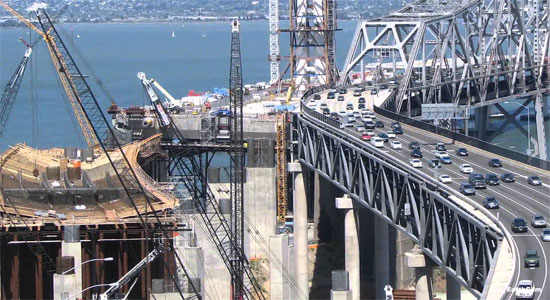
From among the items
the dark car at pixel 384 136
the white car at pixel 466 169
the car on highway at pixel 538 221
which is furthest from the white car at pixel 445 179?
the dark car at pixel 384 136

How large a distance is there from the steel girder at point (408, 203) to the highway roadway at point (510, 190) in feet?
5.51

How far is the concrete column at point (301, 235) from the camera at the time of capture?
116 m

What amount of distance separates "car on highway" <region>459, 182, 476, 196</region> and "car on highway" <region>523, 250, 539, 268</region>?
52.3 ft

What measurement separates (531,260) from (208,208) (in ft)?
189

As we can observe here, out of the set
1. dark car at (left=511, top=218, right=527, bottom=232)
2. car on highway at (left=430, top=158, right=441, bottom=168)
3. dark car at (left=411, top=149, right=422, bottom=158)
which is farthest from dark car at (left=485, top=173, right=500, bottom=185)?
dark car at (left=511, top=218, right=527, bottom=232)

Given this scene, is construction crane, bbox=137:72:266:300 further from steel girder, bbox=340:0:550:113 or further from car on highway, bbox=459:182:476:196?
steel girder, bbox=340:0:550:113

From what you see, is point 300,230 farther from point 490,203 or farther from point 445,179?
point 490,203

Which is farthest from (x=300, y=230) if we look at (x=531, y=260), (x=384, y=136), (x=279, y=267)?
(x=531, y=260)

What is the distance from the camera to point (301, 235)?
121 metres

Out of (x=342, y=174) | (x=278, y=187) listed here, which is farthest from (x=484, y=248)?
(x=278, y=187)

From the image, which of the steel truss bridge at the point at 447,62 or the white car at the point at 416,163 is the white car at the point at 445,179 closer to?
the white car at the point at 416,163

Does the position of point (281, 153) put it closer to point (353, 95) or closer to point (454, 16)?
A: point (353, 95)

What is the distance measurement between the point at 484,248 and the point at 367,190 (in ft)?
87.9

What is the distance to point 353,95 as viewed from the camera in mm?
155625
